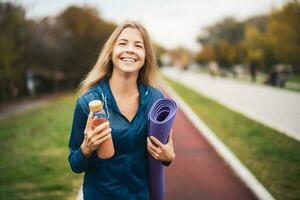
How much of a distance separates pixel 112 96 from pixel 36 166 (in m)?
4.87

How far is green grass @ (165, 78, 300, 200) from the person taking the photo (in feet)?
16.7

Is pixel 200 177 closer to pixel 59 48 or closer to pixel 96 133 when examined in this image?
pixel 96 133

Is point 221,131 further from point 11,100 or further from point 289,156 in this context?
point 11,100

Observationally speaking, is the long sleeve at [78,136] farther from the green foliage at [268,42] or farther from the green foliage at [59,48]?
the green foliage at [268,42]

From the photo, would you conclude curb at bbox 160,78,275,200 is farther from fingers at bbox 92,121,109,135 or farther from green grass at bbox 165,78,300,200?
fingers at bbox 92,121,109,135

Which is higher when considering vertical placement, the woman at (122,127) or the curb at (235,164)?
the woman at (122,127)

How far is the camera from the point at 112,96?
2232mm

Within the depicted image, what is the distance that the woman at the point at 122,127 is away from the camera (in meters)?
2.12

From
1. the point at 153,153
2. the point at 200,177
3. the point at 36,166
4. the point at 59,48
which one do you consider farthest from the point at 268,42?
the point at 153,153

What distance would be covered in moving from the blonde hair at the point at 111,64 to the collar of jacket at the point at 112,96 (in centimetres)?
10

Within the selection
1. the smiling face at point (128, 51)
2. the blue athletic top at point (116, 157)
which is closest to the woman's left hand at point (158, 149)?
the blue athletic top at point (116, 157)

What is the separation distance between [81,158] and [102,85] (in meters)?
0.53

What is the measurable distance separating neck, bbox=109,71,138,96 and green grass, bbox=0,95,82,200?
3.07 meters

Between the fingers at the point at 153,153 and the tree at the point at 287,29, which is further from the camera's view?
the tree at the point at 287,29
